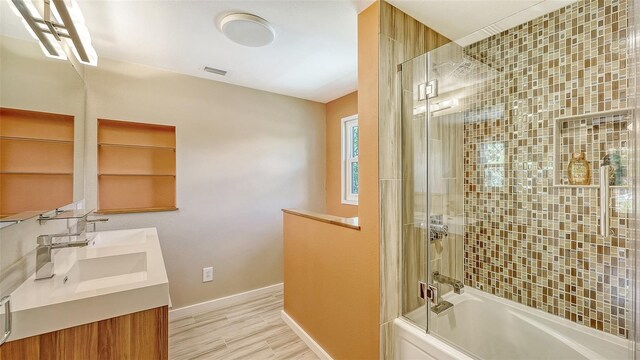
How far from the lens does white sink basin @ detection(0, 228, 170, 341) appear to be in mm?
834

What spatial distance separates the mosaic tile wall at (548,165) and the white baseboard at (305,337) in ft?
3.87

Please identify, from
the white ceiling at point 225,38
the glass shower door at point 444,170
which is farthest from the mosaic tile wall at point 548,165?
the white ceiling at point 225,38

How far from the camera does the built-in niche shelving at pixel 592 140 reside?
122 cm

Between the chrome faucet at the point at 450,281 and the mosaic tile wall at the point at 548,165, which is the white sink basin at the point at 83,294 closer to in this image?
the chrome faucet at the point at 450,281

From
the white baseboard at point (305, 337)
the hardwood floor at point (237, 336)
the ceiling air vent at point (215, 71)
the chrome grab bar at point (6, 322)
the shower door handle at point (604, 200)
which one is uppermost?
the ceiling air vent at point (215, 71)

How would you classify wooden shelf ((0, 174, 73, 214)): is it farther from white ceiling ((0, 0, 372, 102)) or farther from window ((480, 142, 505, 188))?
window ((480, 142, 505, 188))

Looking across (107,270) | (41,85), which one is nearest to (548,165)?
(107,270)

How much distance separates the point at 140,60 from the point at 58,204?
1.40 metres

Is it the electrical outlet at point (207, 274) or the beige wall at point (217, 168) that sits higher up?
the beige wall at point (217, 168)

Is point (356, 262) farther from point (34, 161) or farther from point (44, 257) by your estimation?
point (34, 161)

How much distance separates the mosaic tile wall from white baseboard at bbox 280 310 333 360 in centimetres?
118

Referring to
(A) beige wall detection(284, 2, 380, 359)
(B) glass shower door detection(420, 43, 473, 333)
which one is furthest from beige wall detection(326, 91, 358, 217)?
(B) glass shower door detection(420, 43, 473, 333)

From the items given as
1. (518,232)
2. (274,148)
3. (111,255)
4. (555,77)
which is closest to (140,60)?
(274,148)

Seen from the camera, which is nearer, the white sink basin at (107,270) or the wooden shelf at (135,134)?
the white sink basin at (107,270)
